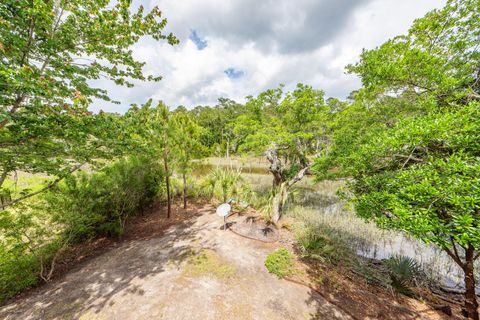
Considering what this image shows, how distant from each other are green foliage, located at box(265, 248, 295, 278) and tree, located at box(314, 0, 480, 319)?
2513 millimetres

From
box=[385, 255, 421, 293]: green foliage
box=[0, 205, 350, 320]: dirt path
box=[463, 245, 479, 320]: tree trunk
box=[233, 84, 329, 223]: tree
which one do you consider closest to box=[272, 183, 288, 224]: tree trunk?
box=[233, 84, 329, 223]: tree

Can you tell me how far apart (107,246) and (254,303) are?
5563 mm

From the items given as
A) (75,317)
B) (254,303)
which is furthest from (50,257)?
(254,303)

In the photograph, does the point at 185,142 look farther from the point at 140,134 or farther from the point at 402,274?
the point at 402,274

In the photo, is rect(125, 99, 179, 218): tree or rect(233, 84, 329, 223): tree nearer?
rect(125, 99, 179, 218): tree

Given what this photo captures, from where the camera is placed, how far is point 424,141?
2512 millimetres

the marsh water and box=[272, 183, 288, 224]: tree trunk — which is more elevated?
box=[272, 183, 288, 224]: tree trunk

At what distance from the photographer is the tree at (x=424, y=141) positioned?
6.50 ft

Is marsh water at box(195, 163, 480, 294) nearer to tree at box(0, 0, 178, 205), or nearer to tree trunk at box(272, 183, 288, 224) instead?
tree trunk at box(272, 183, 288, 224)

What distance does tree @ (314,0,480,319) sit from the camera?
1.98 m

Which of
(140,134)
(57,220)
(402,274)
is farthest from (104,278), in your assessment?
(402,274)

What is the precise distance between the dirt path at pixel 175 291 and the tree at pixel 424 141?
8.43 ft

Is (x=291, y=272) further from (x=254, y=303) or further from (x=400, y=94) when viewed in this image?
(x=400, y=94)

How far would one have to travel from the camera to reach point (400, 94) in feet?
15.1
